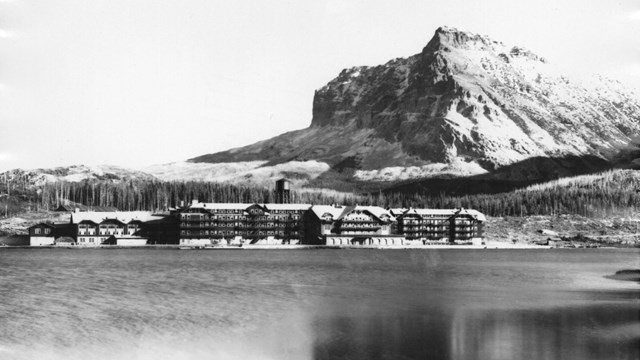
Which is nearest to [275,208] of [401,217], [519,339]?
[401,217]

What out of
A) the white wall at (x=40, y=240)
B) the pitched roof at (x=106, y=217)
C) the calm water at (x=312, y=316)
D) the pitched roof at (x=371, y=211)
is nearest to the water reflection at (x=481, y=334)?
the calm water at (x=312, y=316)

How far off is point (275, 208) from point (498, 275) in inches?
3799

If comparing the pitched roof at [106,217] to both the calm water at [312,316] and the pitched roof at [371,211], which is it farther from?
the calm water at [312,316]

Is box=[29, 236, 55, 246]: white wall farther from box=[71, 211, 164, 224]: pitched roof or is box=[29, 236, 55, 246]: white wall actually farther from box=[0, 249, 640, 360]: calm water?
box=[0, 249, 640, 360]: calm water

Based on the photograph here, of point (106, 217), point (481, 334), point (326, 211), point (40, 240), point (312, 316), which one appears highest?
point (326, 211)

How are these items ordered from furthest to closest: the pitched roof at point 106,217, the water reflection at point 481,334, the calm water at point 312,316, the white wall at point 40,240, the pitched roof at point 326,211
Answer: the pitched roof at point 326,211, the pitched roof at point 106,217, the white wall at point 40,240, the calm water at point 312,316, the water reflection at point 481,334

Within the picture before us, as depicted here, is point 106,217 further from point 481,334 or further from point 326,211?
point 481,334

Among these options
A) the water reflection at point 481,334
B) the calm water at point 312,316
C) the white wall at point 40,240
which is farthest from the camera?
the white wall at point 40,240

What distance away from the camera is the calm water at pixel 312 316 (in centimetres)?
4150

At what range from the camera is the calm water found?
136 feet

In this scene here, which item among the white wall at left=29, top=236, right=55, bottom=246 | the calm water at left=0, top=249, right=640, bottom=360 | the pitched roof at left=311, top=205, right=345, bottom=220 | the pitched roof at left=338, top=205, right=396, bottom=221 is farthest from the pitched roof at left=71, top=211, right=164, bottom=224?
the calm water at left=0, top=249, right=640, bottom=360

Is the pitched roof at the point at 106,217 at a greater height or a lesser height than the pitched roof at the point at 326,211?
lesser

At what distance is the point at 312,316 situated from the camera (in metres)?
52.5

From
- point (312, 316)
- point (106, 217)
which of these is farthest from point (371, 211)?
point (312, 316)
